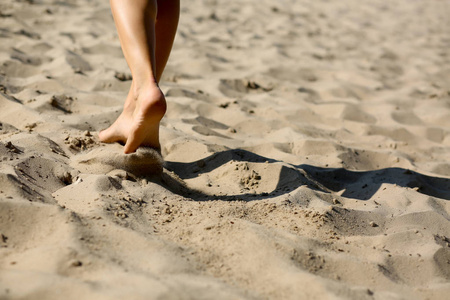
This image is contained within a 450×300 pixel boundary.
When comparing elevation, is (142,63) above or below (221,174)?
above

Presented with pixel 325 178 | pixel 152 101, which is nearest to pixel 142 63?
pixel 152 101

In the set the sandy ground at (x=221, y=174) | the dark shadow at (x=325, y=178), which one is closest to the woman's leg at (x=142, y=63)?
the sandy ground at (x=221, y=174)

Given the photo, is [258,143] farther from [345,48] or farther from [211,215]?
[345,48]

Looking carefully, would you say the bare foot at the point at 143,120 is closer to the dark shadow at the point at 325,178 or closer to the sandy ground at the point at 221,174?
the sandy ground at the point at 221,174

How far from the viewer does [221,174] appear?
2008 millimetres

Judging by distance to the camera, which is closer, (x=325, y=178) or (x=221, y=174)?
(x=221, y=174)

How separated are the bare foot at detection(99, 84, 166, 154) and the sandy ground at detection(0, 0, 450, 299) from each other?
2.0 inches

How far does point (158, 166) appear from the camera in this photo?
5.84 feet

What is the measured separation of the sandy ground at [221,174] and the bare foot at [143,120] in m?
0.05

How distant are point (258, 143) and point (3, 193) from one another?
131 centimetres

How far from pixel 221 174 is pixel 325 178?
19.5 inches

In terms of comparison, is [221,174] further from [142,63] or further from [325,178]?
[142,63]

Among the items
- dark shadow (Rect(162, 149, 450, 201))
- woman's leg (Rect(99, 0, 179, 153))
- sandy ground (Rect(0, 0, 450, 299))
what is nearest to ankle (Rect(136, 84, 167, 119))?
woman's leg (Rect(99, 0, 179, 153))

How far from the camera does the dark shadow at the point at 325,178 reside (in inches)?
77.0
